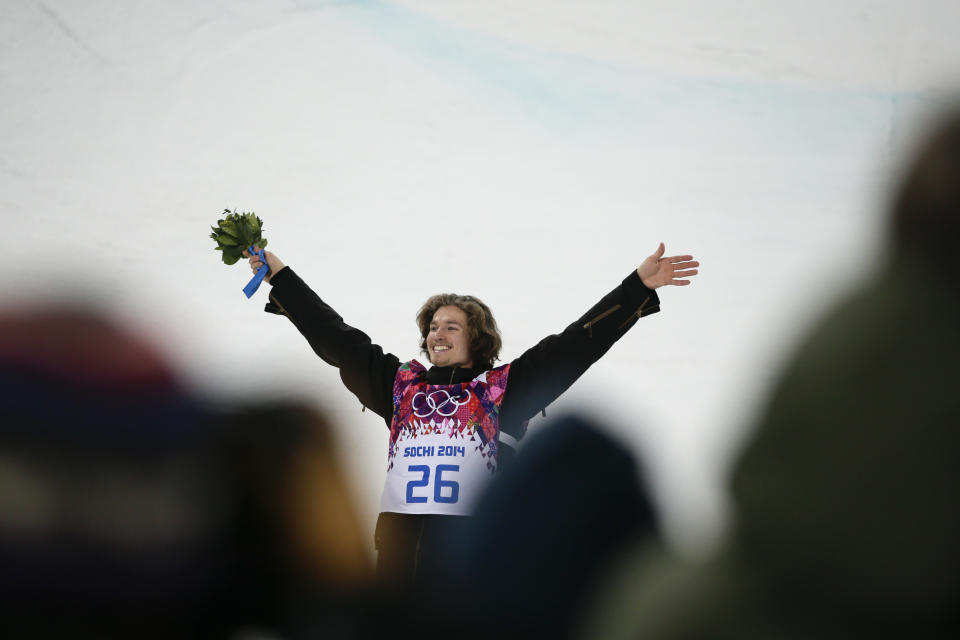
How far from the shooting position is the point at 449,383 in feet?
8.76

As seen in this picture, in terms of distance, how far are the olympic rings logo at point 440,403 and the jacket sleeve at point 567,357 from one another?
0.12 meters

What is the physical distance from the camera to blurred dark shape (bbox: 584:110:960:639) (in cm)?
40

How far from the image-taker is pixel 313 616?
0.74 m

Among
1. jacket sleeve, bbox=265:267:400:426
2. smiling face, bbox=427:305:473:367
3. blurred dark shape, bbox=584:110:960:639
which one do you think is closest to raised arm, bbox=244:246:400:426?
jacket sleeve, bbox=265:267:400:426

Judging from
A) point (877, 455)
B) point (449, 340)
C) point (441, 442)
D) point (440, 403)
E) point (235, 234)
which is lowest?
point (877, 455)

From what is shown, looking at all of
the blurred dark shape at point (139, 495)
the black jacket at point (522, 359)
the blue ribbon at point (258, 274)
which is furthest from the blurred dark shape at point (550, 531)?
the blue ribbon at point (258, 274)

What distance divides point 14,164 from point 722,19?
3.54m

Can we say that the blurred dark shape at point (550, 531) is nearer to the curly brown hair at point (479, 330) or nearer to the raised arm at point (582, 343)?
the raised arm at point (582, 343)

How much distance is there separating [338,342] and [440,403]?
0.39m

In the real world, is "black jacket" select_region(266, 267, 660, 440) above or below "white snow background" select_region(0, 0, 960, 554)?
below

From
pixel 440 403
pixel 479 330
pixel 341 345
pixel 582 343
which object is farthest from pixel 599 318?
pixel 341 345

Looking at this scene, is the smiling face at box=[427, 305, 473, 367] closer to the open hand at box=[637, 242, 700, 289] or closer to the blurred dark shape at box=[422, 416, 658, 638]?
the open hand at box=[637, 242, 700, 289]

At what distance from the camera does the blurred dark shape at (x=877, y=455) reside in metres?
0.40

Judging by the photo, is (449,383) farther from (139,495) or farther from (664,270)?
(139,495)
